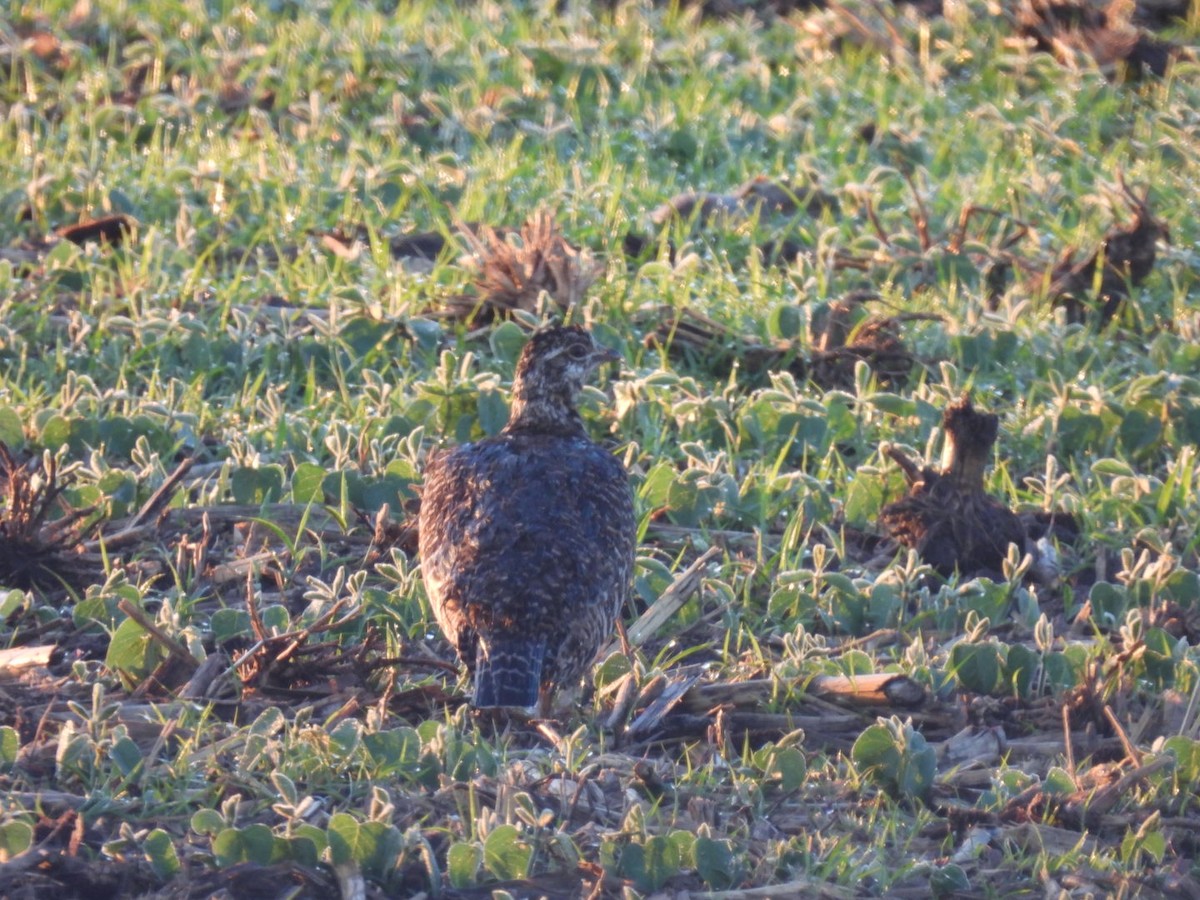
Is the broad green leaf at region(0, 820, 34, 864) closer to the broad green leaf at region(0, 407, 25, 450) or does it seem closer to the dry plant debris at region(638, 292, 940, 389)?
the broad green leaf at region(0, 407, 25, 450)

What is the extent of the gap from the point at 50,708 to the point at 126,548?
1174 mm

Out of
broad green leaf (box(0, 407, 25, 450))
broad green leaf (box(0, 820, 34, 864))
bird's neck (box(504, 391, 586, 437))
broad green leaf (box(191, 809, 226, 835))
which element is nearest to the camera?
broad green leaf (box(0, 820, 34, 864))

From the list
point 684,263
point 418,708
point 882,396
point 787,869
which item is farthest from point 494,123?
point 787,869

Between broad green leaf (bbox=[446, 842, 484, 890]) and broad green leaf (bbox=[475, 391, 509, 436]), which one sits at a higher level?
broad green leaf (bbox=[446, 842, 484, 890])

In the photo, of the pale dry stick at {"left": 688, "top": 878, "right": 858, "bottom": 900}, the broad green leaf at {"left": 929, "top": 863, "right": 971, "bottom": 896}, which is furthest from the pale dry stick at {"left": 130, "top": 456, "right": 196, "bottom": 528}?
the broad green leaf at {"left": 929, "top": 863, "right": 971, "bottom": 896}

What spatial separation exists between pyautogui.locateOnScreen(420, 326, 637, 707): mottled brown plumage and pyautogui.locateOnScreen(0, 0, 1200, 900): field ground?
17 centimetres

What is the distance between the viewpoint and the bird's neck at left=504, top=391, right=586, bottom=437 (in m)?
6.05

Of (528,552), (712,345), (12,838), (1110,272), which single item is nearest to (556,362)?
(528,552)

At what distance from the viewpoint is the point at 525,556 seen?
4934 millimetres

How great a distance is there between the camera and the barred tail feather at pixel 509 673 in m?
4.72

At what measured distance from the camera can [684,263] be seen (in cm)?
765

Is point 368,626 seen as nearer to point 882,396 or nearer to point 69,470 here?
point 69,470

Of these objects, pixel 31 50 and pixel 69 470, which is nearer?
pixel 69 470

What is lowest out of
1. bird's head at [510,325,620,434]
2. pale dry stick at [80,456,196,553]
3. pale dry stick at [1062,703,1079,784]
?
pale dry stick at [80,456,196,553]
